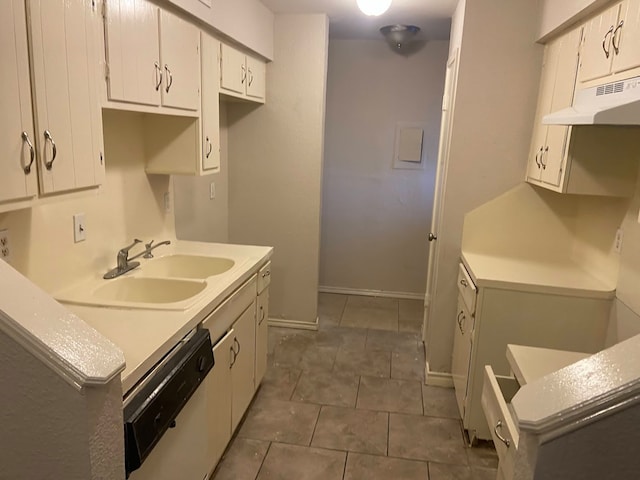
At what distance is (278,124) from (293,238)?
3.02ft

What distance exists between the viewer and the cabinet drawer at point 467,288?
8.72 feet

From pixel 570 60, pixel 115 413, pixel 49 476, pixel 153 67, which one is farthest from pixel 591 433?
pixel 570 60

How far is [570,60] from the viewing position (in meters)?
2.44

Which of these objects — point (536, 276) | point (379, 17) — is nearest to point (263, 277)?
point (536, 276)

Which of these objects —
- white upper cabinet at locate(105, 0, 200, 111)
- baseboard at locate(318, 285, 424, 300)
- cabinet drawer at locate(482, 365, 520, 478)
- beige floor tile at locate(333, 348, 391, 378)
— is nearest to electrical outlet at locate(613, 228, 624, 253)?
cabinet drawer at locate(482, 365, 520, 478)

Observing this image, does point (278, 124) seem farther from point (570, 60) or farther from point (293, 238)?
point (570, 60)

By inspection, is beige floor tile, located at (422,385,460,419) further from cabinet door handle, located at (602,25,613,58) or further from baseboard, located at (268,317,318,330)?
cabinet door handle, located at (602,25,613,58)

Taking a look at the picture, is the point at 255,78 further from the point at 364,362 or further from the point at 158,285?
the point at 364,362

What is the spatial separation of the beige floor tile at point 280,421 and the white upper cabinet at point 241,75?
1.94m

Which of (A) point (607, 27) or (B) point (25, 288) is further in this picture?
(A) point (607, 27)

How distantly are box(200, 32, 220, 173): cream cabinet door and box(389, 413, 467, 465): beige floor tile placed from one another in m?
1.83

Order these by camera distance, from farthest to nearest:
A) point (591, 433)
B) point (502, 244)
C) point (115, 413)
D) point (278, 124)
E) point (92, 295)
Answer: point (278, 124) < point (502, 244) < point (92, 295) < point (115, 413) < point (591, 433)

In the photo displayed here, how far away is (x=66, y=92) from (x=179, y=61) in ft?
2.84

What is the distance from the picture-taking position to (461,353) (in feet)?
9.59
